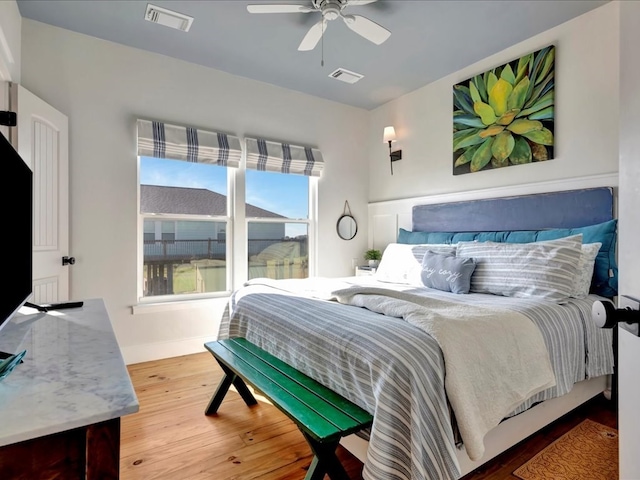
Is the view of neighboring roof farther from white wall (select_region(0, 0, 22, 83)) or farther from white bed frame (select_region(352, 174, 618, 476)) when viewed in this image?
white bed frame (select_region(352, 174, 618, 476))

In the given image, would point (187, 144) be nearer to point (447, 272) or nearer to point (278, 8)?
point (278, 8)

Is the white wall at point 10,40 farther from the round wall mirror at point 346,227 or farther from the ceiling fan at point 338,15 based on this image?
the round wall mirror at point 346,227

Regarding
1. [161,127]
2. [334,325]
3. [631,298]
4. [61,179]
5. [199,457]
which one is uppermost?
[161,127]

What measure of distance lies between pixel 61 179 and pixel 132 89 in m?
1.03

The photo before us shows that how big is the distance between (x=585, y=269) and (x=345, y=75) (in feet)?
8.93

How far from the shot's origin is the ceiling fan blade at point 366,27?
2244 mm

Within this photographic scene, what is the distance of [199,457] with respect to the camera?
182cm

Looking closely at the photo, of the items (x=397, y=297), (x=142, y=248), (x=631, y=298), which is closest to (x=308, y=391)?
(x=397, y=297)

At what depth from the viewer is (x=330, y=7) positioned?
2.32 meters

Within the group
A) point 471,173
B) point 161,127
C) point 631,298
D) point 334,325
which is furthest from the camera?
point 471,173

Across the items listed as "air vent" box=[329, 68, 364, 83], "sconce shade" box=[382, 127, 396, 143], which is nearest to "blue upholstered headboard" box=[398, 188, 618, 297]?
"sconce shade" box=[382, 127, 396, 143]

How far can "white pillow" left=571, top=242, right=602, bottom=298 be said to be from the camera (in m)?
2.27

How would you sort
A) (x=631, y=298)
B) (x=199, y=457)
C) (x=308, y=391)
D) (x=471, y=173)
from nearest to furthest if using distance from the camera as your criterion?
(x=631, y=298)
(x=308, y=391)
(x=199, y=457)
(x=471, y=173)

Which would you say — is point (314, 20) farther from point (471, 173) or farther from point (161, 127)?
point (471, 173)
